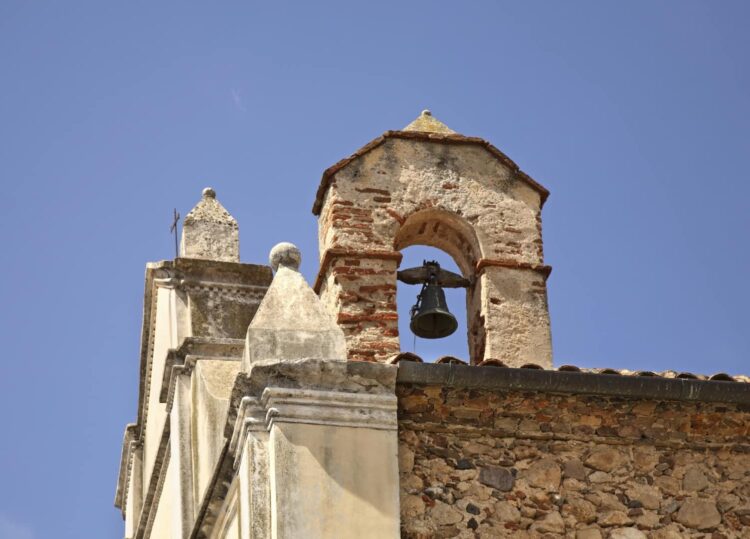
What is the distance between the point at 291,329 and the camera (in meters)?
10.4

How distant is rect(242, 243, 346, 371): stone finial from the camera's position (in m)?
10.3

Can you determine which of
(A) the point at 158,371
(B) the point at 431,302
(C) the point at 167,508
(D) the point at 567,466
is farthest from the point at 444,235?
(A) the point at 158,371

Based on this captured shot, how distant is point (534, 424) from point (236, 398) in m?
1.74

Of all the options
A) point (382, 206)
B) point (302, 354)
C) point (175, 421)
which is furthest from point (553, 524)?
point (175, 421)

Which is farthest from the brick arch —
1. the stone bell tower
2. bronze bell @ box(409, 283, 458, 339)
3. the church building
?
the church building

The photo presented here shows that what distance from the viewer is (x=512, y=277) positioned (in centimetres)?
1280

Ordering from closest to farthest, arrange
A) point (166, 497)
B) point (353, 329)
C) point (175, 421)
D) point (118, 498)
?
point (353, 329) → point (175, 421) → point (166, 497) → point (118, 498)

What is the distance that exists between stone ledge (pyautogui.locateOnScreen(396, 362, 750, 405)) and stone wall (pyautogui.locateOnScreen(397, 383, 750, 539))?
0.27 feet

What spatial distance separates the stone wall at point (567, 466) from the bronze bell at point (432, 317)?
83.0 inches

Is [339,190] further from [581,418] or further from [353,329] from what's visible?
[581,418]

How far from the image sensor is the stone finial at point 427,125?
1345 centimetres

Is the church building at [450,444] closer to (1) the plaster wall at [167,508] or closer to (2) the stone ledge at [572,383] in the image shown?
(2) the stone ledge at [572,383]

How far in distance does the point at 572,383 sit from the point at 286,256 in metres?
1.90

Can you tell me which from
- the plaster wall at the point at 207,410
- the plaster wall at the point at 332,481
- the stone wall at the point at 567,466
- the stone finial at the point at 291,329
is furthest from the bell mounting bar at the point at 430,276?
the plaster wall at the point at 332,481
